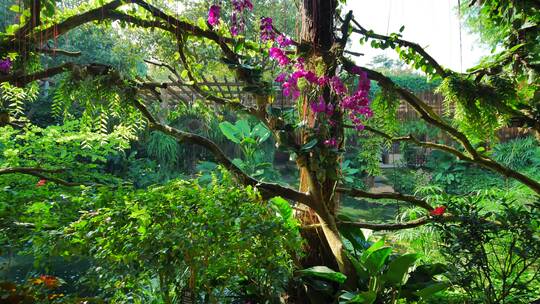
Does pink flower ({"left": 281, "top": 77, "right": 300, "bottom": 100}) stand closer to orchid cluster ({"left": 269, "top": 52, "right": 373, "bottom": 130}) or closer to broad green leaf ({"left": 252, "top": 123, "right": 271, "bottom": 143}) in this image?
orchid cluster ({"left": 269, "top": 52, "right": 373, "bottom": 130})

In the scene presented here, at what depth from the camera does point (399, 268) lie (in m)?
1.75

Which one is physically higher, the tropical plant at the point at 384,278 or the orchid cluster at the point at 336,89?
the orchid cluster at the point at 336,89

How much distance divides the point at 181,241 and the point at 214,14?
1.09 meters

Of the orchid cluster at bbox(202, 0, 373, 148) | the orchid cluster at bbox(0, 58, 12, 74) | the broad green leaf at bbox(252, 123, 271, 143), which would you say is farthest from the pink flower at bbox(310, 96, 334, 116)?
the broad green leaf at bbox(252, 123, 271, 143)

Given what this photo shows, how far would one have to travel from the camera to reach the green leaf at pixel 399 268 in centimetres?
173

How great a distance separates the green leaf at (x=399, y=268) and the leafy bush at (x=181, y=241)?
1.67 ft

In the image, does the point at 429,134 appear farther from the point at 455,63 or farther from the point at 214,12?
the point at 214,12

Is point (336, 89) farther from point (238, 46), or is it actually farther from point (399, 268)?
point (399, 268)

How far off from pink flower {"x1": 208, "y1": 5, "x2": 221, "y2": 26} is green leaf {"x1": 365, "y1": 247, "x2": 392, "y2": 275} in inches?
52.1

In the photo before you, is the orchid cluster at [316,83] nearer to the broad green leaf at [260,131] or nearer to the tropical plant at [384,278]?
the tropical plant at [384,278]

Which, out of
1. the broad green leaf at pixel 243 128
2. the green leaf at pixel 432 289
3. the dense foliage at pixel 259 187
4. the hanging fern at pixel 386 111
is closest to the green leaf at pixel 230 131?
the broad green leaf at pixel 243 128

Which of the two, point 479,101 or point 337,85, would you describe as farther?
point 479,101

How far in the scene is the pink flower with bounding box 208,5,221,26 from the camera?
1.81m

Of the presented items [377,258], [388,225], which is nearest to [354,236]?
[388,225]
